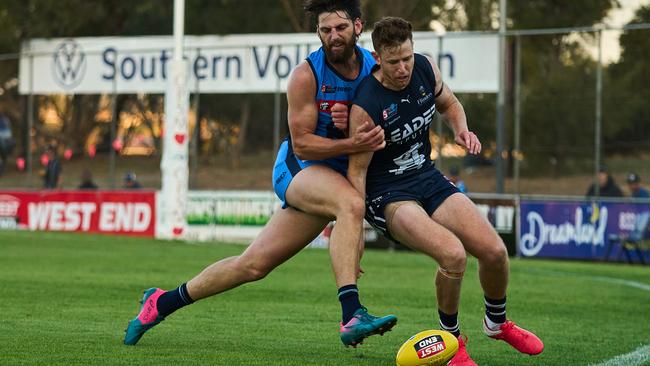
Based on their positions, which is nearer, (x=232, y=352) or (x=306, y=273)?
(x=232, y=352)

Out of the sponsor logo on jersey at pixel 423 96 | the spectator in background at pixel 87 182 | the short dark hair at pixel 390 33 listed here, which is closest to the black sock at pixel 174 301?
the sponsor logo on jersey at pixel 423 96

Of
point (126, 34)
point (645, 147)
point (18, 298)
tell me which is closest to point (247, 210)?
point (645, 147)

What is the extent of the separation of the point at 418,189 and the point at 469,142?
0.46 m

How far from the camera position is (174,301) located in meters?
8.32

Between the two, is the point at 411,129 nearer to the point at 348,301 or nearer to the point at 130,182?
the point at 348,301

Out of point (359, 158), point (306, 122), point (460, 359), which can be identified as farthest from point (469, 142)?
point (460, 359)

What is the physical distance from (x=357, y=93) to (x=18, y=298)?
518 centimetres

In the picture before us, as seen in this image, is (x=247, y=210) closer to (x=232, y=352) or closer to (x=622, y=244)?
(x=622, y=244)

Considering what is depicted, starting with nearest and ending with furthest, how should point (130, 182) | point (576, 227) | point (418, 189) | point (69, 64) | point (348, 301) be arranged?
point (348, 301) < point (418, 189) < point (576, 227) < point (130, 182) < point (69, 64)

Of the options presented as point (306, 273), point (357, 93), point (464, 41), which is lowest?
point (306, 273)

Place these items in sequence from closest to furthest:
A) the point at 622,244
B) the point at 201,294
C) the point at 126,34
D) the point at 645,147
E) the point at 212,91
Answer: the point at 201,294
the point at 622,244
the point at 645,147
the point at 212,91
the point at 126,34

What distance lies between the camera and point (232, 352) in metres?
8.09

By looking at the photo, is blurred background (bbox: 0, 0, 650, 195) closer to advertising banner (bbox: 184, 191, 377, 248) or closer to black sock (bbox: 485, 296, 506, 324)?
advertising banner (bbox: 184, 191, 377, 248)

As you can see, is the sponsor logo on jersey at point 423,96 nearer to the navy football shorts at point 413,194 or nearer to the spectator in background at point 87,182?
the navy football shorts at point 413,194
